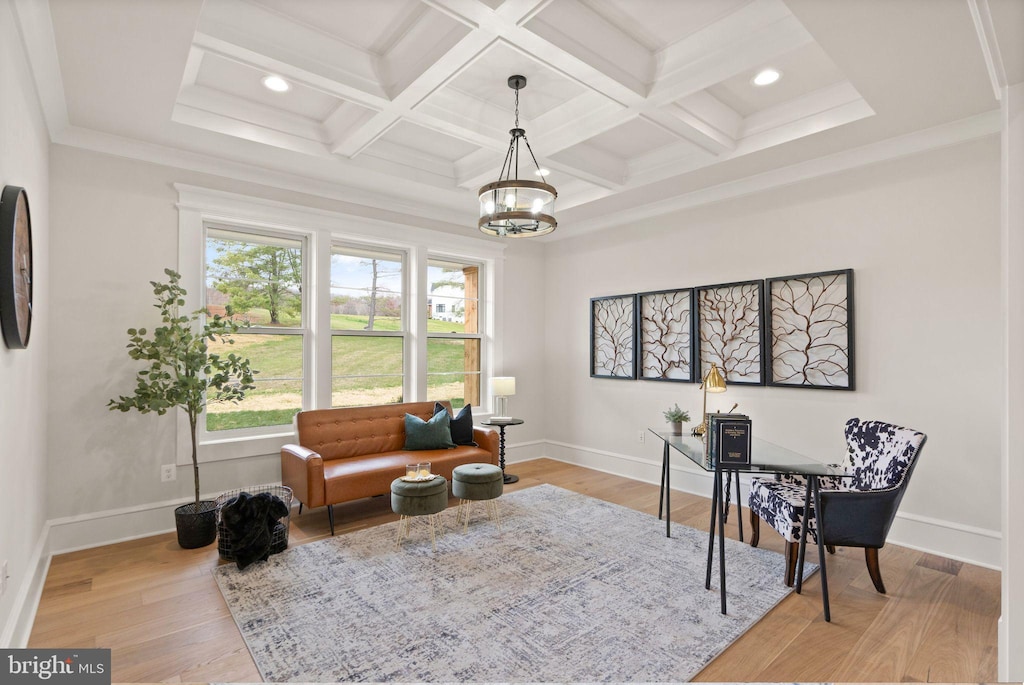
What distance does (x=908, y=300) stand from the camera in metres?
3.37

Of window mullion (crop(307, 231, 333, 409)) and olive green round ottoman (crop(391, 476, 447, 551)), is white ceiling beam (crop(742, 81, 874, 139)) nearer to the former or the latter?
olive green round ottoman (crop(391, 476, 447, 551))

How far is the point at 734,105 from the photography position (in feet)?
11.2

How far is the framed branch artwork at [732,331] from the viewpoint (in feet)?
13.5

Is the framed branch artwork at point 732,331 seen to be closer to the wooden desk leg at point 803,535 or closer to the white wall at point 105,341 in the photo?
the wooden desk leg at point 803,535

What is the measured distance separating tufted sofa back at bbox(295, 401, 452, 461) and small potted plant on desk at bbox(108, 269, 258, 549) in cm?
67

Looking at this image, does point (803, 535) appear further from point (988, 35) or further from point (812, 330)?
point (988, 35)

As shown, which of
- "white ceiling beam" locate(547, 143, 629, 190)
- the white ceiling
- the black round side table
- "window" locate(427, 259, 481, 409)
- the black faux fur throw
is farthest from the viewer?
"window" locate(427, 259, 481, 409)

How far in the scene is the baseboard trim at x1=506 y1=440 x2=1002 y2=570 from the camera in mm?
3057

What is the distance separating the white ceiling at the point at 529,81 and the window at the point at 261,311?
0.58m

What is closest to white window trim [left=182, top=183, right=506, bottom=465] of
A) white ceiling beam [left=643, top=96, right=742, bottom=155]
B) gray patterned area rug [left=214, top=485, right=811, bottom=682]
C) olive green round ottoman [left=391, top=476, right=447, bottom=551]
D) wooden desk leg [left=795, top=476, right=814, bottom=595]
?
gray patterned area rug [left=214, top=485, right=811, bottom=682]

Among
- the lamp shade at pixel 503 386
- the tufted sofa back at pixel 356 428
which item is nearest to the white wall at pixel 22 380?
the tufted sofa back at pixel 356 428

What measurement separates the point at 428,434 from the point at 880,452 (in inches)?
128

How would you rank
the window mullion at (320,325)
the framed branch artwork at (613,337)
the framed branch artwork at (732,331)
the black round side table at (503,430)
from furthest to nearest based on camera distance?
the framed branch artwork at (613,337) < the black round side table at (503,430) < the window mullion at (320,325) < the framed branch artwork at (732,331)

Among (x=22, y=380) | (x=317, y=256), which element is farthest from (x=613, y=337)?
(x=22, y=380)
